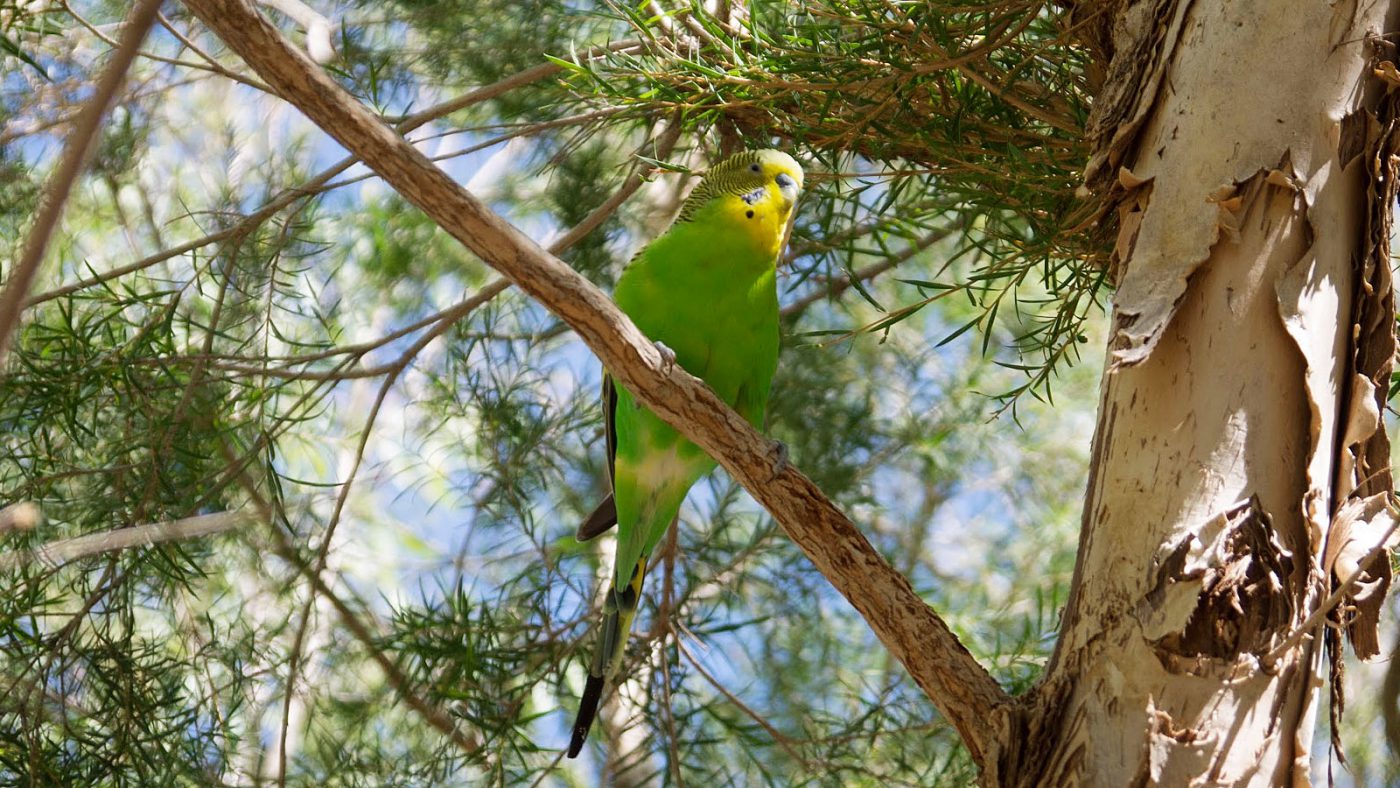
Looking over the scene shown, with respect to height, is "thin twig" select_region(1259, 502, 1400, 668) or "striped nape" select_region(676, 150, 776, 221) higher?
"striped nape" select_region(676, 150, 776, 221)

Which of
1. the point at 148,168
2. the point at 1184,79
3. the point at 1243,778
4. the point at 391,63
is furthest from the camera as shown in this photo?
the point at 148,168

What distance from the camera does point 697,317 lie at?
1.97m

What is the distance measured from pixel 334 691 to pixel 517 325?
96 cm

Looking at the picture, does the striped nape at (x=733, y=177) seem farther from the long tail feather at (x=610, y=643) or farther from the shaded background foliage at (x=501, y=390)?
the long tail feather at (x=610, y=643)

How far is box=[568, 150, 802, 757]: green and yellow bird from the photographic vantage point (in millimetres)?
1937

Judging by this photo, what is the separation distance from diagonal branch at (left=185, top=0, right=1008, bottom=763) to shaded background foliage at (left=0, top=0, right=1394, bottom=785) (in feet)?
Result: 1.30

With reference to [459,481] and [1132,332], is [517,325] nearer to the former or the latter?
[459,481]

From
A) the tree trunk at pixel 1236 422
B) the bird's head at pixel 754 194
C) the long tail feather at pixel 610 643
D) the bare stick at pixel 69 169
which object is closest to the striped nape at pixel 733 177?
the bird's head at pixel 754 194

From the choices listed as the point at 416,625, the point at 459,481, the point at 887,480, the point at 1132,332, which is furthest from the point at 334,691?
the point at 1132,332

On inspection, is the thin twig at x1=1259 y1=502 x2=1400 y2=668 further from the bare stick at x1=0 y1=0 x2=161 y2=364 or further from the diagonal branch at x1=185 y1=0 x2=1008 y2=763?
the bare stick at x1=0 y1=0 x2=161 y2=364

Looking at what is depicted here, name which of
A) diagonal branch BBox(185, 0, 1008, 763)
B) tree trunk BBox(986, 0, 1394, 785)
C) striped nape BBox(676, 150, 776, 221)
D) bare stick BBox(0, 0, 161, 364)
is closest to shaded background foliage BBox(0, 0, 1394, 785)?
striped nape BBox(676, 150, 776, 221)

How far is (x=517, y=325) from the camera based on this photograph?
300 centimetres

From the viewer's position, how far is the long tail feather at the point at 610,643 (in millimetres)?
1766

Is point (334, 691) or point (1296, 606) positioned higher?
point (334, 691)
